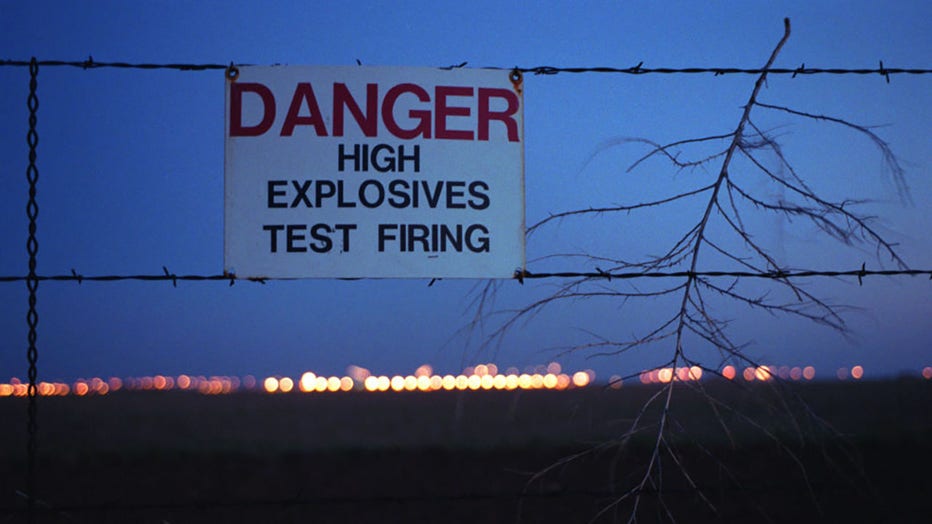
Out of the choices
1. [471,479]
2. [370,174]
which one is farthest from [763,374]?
[471,479]

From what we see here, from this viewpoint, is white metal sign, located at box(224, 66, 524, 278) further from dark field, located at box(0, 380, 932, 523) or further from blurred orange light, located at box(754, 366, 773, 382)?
dark field, located at box(0, 380, 932, 523)

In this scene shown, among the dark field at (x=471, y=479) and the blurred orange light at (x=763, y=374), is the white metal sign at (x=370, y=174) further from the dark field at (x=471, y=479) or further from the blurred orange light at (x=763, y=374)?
the dark field at (x=471, y=479)

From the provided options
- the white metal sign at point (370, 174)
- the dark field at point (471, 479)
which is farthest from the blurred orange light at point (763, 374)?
the dark field at point (471, 479)

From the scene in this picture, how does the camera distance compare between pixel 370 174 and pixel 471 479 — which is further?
pixel 471 479

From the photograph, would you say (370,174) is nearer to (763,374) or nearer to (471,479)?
(763,374)

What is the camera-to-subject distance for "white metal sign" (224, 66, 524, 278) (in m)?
3.45

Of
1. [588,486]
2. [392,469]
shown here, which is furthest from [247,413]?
[588,486]

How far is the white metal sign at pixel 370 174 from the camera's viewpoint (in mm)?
3447

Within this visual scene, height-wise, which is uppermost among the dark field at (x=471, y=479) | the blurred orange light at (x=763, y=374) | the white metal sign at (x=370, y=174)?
the white metal sign at (x=370, y=174)

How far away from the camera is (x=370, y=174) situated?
3471 millimetres

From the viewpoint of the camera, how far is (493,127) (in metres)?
3.57

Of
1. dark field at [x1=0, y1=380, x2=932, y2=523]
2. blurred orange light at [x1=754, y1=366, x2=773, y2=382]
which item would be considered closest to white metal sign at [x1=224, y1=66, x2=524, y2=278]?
blurred orange light at [x1=754, y1=366, x2=773, y2=382]

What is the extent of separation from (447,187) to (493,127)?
0.31 metres

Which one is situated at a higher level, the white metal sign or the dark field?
the white metal sign
